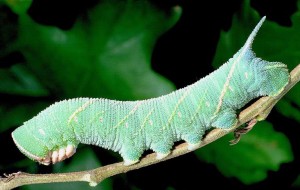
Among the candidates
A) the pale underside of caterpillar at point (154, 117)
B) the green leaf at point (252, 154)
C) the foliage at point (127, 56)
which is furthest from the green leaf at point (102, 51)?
the pale underside of caterpillar at point (154, 117)

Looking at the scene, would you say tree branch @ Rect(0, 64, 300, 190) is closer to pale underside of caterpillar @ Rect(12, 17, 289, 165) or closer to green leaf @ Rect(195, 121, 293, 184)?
pale underside of caterpillar @ Rect(12, 17, 289, 165)

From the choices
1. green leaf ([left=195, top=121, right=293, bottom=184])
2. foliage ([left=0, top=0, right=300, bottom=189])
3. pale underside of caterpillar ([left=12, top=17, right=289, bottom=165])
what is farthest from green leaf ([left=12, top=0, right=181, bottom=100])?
pale underside of caterpillar ([left=12, top=17, right=289, bottom=165])

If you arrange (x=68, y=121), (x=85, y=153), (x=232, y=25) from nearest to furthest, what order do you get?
1. (x=68, y=121)
2. (x=232, y=25)
3. (x=85, y=153)

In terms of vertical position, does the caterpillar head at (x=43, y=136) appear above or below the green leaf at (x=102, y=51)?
above

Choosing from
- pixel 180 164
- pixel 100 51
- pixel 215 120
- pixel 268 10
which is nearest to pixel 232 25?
pixel 268 10

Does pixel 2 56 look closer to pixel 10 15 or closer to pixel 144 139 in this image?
pixel 10 15

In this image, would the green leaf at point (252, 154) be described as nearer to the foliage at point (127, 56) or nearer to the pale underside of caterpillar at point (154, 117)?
the foliage at point (127, 56)
